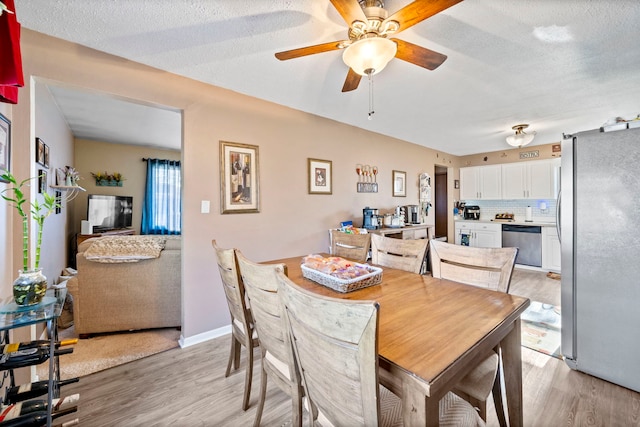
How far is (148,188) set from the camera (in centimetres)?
555

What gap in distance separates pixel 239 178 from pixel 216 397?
1863mm

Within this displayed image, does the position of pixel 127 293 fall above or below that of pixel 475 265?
below

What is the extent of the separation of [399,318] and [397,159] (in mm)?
3994

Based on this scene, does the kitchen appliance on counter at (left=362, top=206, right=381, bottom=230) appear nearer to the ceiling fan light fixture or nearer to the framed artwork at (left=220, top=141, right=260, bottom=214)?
the framed artwork at (left=220, top=141, right=260, bottom=214)

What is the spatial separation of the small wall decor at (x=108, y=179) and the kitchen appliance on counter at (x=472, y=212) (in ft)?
24.5

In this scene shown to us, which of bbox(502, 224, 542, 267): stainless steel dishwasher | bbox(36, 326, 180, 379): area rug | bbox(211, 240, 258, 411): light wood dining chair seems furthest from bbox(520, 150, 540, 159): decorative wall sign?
bbox(36, 326, 180, 379): area rug

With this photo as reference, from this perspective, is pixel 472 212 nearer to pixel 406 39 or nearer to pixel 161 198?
pixel 406 39

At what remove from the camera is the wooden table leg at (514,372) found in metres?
1.24

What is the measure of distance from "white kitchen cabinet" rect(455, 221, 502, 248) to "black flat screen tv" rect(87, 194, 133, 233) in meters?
7.00

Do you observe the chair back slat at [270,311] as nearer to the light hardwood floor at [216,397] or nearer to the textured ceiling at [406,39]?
the light hardwood floor at [216,397]

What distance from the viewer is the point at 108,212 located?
4.95 m

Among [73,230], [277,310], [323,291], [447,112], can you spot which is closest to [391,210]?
[447,112]

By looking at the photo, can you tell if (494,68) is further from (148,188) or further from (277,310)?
(148,188)

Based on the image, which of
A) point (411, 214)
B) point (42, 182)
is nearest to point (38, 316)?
point (42, 182)
